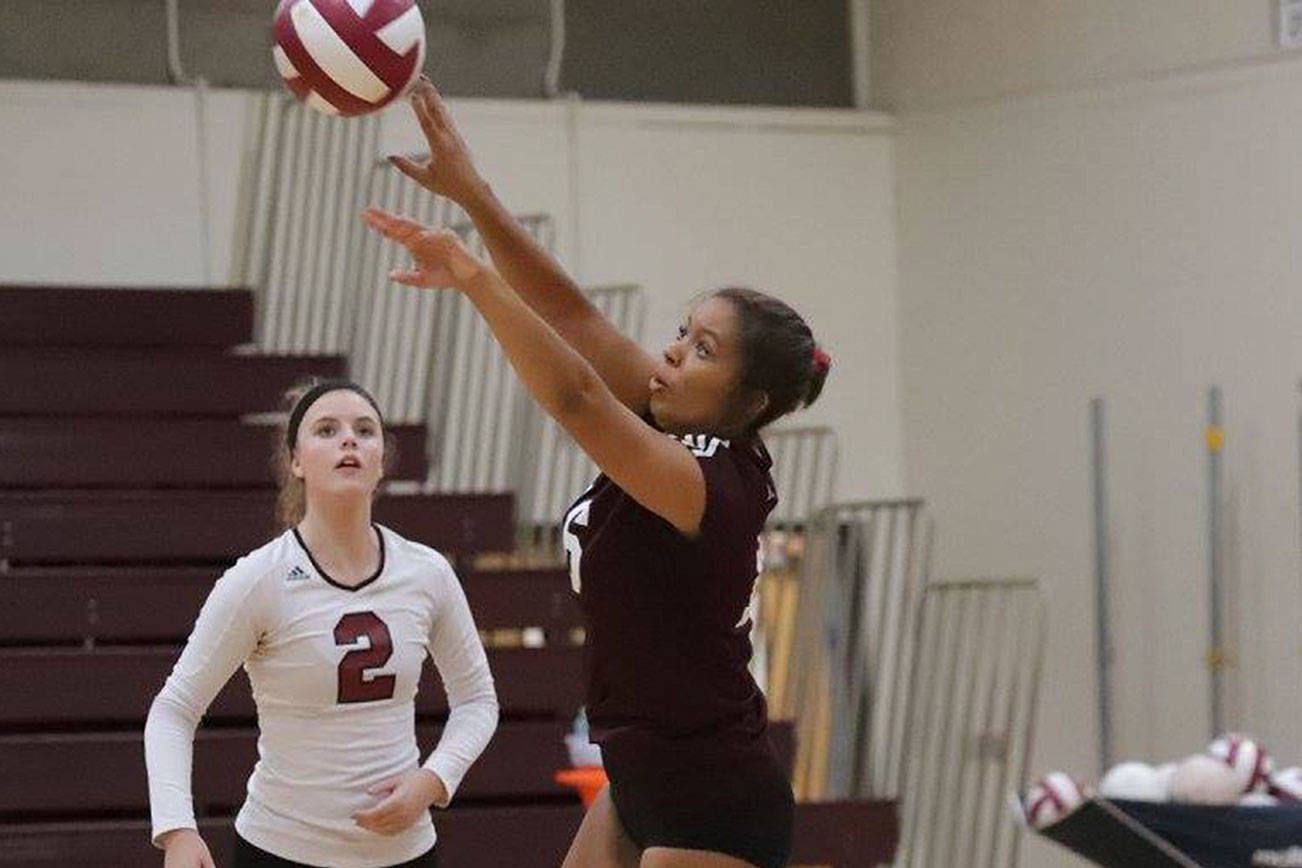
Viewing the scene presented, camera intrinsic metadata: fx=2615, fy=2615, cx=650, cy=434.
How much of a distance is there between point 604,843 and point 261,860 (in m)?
0.91

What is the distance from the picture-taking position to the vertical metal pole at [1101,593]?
8727 millimetres

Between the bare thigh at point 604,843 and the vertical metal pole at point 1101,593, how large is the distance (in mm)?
5260

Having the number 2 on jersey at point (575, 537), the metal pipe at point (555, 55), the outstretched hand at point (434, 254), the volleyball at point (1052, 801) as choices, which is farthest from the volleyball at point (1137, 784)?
the outstretched hand at point (434, 254)

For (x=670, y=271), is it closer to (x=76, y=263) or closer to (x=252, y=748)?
(x=76, y=263)

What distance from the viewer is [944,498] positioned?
964 cm

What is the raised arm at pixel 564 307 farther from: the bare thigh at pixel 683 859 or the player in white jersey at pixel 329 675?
the player in white jersey at pixel 329 675

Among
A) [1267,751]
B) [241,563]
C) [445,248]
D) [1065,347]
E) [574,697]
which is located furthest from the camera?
[1065,347]

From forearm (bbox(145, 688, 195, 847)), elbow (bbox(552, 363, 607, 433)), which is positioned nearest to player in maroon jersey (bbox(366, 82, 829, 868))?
elbow (bbox(552, 363, 607, 433))

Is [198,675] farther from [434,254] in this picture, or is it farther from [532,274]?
[434,254]

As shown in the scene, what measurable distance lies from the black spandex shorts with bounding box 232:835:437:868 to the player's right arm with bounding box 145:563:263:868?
215mm

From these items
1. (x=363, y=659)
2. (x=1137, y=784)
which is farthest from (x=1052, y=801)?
(x=363, y=659)

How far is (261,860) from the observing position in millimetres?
4336

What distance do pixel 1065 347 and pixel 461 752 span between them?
16.7 ft

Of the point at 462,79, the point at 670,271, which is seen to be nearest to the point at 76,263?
the point at 462,79
